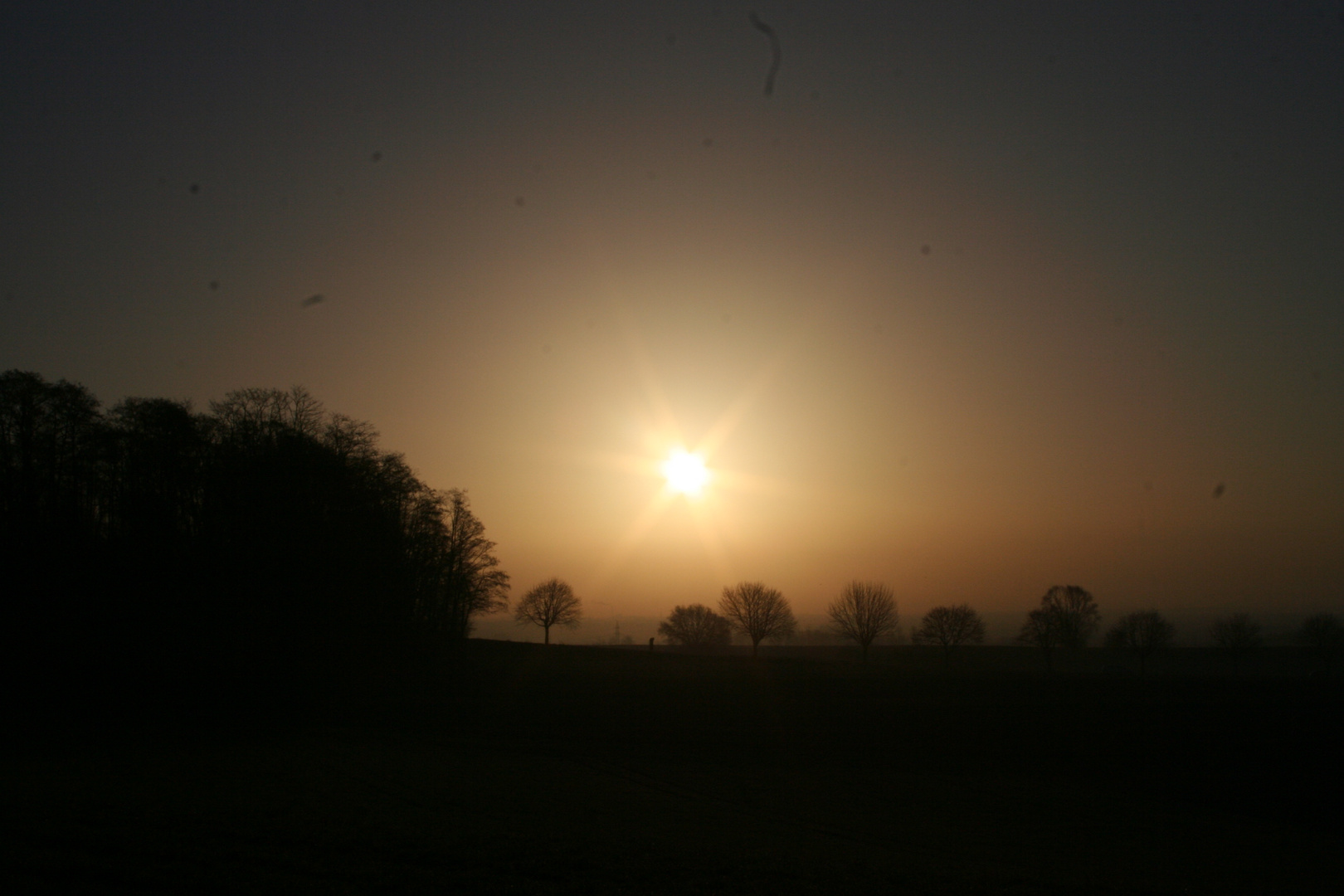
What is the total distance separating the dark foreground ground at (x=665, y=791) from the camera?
1311 cm

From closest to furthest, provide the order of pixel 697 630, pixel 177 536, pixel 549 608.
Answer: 1. pixel 177 536
2. pixel 549 608
3. pixel 697 630

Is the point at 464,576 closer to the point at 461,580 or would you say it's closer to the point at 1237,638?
the point at 461,580

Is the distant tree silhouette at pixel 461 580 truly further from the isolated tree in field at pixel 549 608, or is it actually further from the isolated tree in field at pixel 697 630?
the isolated tree in field at pixel 697 630

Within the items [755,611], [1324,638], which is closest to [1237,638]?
[1324,638]

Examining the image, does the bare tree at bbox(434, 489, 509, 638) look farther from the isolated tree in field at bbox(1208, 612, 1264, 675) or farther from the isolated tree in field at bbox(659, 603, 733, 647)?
the isolated tree in field at bbox(1208, 612, 1264, 675)

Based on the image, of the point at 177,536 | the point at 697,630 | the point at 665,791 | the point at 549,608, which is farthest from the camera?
the point at 697,630

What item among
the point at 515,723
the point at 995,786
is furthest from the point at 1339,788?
the point at 515,723

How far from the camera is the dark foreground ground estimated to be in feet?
43.0

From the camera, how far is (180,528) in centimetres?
4197

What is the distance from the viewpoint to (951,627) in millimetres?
116062

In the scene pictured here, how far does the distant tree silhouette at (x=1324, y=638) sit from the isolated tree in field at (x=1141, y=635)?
60.7 feet

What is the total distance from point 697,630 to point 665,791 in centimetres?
11290

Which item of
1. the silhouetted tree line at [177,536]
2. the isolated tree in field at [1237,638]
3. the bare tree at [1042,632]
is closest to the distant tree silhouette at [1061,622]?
the bare tree at [1042,632]

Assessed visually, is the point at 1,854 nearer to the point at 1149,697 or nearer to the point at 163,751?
the point at 163,751
